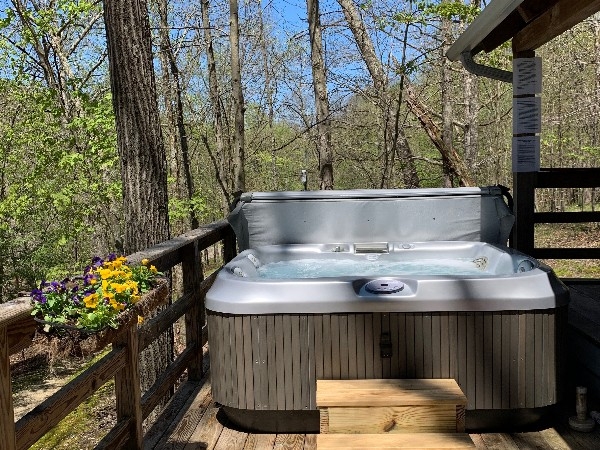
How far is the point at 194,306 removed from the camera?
9.86ft

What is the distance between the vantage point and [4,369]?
1.20 meters

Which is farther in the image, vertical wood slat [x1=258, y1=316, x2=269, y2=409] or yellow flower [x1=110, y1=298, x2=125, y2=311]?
vertical wood slat [x1=258, y1=316, x2=269, y2=409]

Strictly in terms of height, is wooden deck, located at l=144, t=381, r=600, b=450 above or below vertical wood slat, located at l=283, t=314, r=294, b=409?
below

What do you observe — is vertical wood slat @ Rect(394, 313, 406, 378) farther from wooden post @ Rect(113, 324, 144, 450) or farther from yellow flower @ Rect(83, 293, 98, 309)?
yellow flower @ Rect(83, 293, 98, 309)

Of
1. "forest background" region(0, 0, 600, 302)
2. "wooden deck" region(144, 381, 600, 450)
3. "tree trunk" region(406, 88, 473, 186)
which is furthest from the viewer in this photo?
"forest background" region(0, 0, 600, 302)

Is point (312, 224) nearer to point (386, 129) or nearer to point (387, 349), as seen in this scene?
point (387, 349)

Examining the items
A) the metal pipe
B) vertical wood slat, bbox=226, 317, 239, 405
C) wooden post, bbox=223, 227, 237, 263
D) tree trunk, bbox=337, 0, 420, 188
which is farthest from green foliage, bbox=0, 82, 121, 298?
vertical wood slat, bbox=226, 317, 239, 405

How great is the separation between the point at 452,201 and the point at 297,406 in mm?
1866

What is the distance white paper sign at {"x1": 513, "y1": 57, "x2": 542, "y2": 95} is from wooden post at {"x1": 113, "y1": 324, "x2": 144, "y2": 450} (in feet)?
9.78

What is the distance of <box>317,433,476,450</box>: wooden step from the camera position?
1.95 metres

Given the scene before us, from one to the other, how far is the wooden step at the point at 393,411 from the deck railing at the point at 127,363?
692mm

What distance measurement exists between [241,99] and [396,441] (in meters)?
5.61

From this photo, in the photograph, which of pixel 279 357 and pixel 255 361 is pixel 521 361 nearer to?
pixel 279 357

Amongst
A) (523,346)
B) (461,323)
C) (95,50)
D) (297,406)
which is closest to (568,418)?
(523,346)
